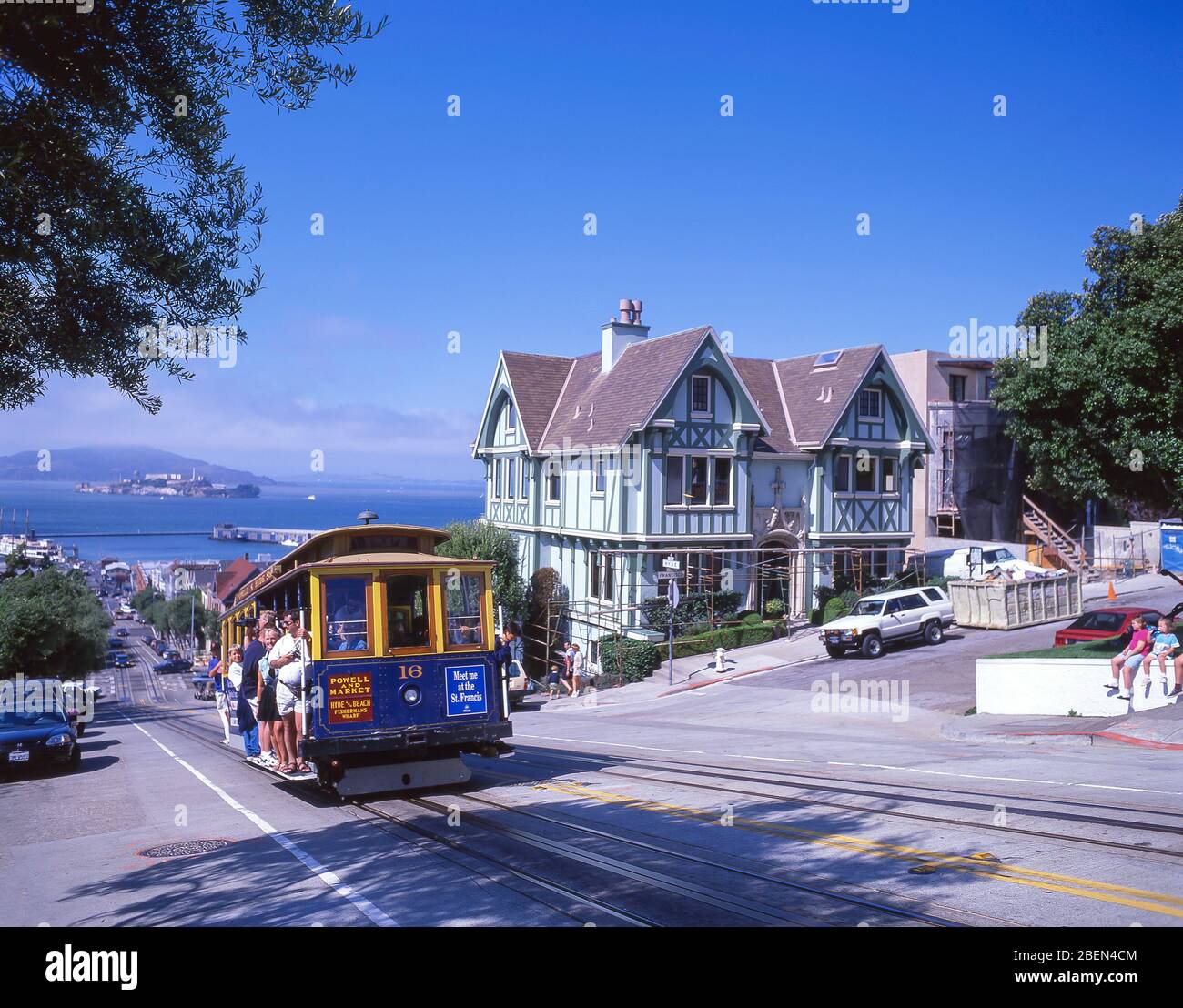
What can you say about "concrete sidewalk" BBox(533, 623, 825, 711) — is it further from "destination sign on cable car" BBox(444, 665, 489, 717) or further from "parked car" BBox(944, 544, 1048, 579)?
"destination sign on cable car" BBox(444, 665, 489, 717)

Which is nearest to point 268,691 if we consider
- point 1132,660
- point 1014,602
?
point 1132,660

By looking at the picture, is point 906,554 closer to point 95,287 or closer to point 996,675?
point 996,675

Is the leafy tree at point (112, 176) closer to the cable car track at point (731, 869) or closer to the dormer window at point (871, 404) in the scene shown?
the cable car track at point (731, 869)

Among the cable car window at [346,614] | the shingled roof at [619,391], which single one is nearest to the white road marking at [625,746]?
the cable car window at [346,614]

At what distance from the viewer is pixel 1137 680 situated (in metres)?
18.1

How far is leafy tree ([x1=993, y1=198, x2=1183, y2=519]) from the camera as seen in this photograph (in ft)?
65.0

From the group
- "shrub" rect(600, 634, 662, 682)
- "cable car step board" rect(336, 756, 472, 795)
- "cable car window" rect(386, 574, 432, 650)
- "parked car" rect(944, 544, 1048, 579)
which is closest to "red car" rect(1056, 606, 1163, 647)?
"parked car" rect(944, 544, 1048, 579)

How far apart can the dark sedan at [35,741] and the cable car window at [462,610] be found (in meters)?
9.36

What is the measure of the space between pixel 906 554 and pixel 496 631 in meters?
31.4

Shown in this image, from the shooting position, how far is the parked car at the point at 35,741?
55.6 feet

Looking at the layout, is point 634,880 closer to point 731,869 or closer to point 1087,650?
point 731,869

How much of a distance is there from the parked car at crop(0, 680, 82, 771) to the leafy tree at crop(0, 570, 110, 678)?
73.5 feet
